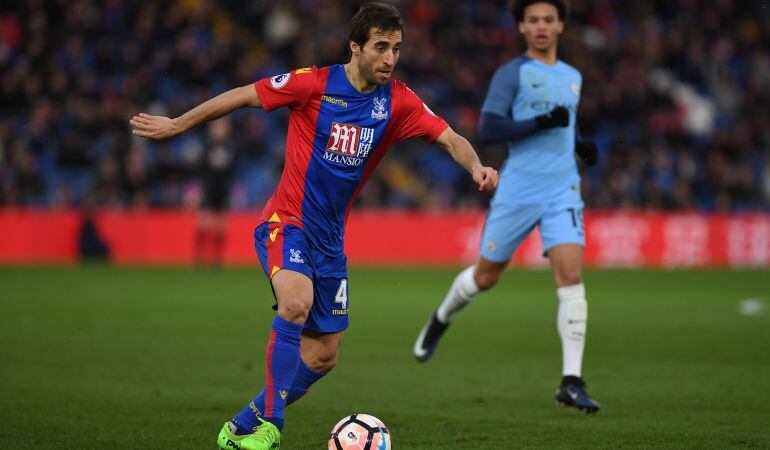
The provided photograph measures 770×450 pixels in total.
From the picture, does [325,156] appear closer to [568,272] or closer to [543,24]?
[568,272]

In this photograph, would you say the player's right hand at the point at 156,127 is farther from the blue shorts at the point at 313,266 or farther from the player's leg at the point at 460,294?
the player's leg at the point at 460,294

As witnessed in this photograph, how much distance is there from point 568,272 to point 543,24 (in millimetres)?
1693

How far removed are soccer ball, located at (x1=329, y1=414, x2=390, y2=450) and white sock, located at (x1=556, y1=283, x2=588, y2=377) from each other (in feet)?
7.25

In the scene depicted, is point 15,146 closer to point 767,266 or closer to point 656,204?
point 656,204

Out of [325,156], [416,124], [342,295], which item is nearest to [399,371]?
[342,295]

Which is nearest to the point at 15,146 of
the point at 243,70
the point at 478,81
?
the point at 243,70

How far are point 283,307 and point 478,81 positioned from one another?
2163cm

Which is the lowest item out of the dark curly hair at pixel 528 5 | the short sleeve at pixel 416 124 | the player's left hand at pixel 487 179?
the player's left hand at pixel 487 179

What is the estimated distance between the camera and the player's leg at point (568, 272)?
287 inches

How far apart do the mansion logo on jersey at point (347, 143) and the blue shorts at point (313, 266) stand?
0.42 meters

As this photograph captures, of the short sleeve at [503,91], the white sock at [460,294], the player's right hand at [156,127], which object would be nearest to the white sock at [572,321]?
the white sock at [460,294]

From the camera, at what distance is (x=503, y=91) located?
7.75 metres

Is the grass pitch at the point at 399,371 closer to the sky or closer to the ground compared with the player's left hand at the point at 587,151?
closer to the ground

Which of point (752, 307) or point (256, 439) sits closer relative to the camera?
point (256, 439)
